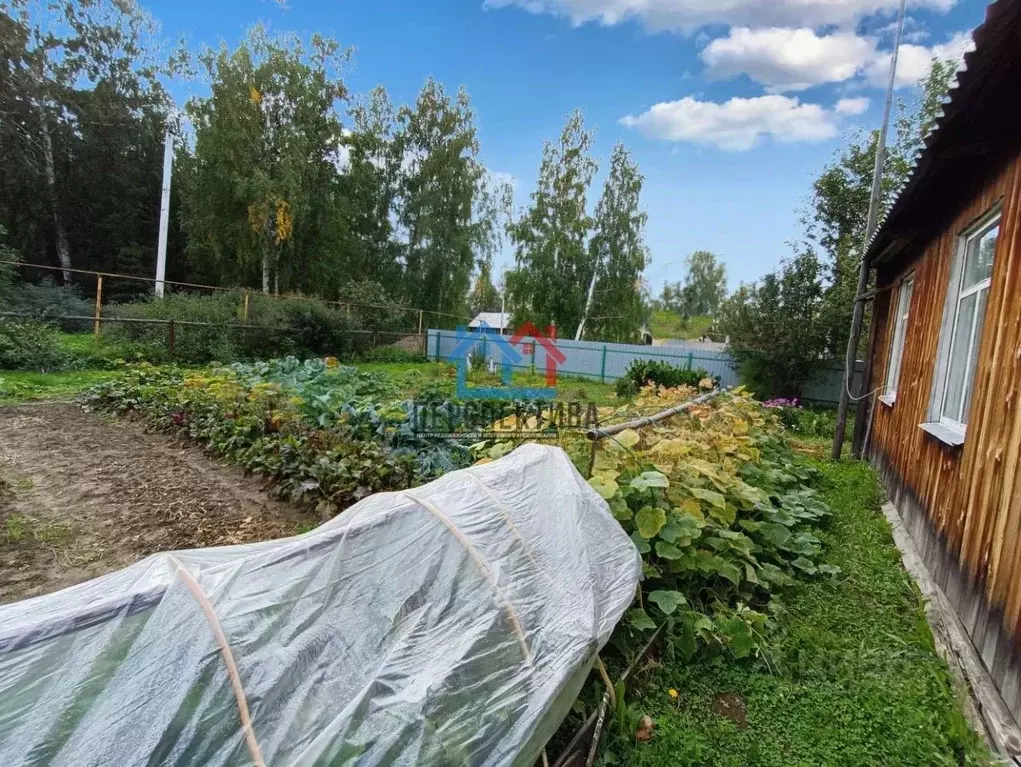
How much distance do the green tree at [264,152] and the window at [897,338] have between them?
1624cm

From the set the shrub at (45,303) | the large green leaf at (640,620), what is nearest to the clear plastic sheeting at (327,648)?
the large green leaf at (640,620)

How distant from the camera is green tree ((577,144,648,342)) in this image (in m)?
17.3

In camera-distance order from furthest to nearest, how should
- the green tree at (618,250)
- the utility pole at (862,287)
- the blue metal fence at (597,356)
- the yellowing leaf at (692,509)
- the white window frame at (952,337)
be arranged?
the green tree at (618,250) → the blue metal fence at (597,356) → the utility pole at (862,287) → the white window frame at (952,337) → the yellowing leaf at (692,509)

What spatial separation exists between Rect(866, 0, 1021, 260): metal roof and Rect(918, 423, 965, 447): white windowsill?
1.54 metres

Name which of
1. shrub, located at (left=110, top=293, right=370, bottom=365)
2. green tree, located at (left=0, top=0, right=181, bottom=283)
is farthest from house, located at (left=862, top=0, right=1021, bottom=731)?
green tree, located at (left=0, top=0, right=181, bottom=283)

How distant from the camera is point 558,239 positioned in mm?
17656

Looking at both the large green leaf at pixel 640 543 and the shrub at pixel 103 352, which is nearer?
the large green leaf at pixel 640 543

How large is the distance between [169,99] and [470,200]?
12682 mm

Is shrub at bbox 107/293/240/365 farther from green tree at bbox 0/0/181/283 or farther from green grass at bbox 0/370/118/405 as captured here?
green tree at bbox 0/0/181/283

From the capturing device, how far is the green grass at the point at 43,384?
691 cm

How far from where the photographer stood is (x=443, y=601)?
4.97 feet

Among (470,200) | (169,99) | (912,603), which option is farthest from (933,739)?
(169,99)

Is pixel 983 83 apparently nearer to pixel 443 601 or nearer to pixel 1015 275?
pixel 1015 275

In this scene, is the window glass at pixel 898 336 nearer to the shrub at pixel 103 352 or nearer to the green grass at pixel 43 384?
the green grass at pixel 43 384
